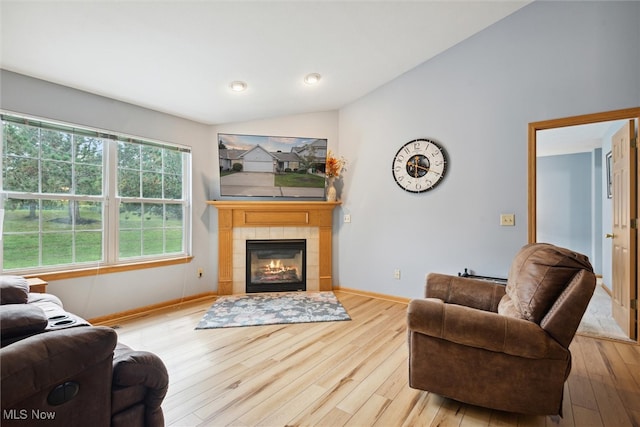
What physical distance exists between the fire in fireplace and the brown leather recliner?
258cm

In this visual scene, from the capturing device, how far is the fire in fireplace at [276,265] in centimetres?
403

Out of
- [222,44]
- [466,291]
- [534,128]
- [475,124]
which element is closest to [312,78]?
[222,44]

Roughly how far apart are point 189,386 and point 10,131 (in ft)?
8.57

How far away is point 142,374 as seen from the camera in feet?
3.81

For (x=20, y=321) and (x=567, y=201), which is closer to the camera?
(x=20, y=321)

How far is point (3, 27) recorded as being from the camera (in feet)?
6.42

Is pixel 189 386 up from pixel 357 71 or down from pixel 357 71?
down

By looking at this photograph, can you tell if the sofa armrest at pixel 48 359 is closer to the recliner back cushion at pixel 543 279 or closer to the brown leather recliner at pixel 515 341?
the brown leather recliner at pixel 515 341

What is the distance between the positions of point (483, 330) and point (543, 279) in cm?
41

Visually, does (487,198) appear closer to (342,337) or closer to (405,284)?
(405,284)

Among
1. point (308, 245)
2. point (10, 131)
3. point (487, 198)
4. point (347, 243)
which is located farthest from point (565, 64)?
point (10, 131)

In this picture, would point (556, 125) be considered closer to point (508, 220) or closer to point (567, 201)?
point (508, 220)

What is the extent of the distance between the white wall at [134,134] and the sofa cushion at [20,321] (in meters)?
1.96

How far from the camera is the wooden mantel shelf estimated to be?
391 centimetres
